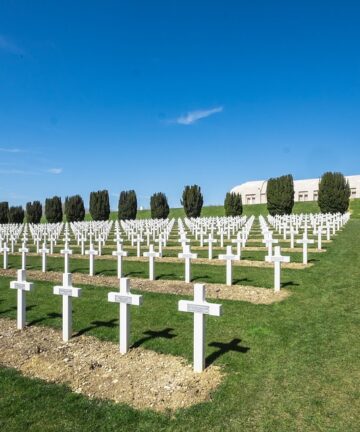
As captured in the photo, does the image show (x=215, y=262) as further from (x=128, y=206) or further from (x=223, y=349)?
(x=128, y=206)

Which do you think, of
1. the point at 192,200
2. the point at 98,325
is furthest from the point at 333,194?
the point at 98,325

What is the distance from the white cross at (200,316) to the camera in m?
4.91

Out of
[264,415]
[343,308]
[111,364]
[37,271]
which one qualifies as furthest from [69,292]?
[37,271]

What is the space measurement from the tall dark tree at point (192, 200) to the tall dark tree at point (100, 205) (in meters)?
10.7

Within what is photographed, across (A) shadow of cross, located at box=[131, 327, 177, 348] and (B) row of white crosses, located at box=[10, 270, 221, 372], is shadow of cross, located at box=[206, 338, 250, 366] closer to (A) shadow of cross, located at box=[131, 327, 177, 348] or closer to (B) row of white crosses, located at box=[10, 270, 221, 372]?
(B) row of white crosses, located at box=[10, 270, 221, 372]

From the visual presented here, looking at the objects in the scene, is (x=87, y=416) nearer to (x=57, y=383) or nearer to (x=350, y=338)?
(x=57, y=383)

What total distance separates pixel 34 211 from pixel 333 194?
39907 millimetres

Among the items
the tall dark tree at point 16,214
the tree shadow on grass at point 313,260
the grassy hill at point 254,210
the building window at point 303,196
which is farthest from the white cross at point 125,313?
the building window at point 303,196

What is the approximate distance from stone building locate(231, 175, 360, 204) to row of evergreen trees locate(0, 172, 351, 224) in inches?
983

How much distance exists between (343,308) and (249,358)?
3.16m

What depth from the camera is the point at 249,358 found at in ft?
17.4

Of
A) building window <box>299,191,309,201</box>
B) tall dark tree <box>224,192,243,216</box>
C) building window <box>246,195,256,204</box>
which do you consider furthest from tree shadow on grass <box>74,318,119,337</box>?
building window <box>246,195,256,204</box>

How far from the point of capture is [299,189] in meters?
73.9

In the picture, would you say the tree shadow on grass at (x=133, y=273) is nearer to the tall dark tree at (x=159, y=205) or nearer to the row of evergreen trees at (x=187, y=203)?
the row of evergreen trees at (x=187, y=203)
